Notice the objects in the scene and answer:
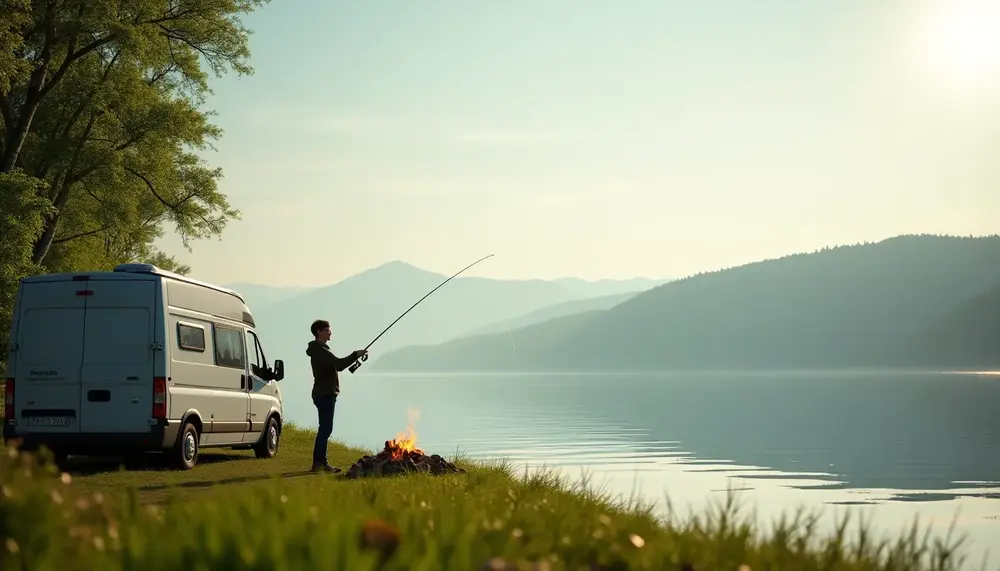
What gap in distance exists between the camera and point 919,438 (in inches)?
2165

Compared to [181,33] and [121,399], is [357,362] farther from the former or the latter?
[181,33]

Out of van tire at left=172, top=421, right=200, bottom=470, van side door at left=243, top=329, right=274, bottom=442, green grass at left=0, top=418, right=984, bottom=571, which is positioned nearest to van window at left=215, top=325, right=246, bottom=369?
van side door at left=243, top=329, right=274, bottom=442

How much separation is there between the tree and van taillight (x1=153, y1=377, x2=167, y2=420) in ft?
46.7

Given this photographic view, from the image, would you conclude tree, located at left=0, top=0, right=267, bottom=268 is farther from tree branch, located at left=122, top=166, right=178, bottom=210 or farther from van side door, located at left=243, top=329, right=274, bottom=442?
van side door, located at left=243, top=329, right=274, bottom=442

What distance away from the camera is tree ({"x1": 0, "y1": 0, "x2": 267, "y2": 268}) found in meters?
30.5

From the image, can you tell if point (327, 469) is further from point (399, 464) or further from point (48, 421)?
point (48, 421)

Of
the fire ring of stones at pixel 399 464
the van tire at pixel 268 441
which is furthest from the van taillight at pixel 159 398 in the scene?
the van tire at pixel 268 441

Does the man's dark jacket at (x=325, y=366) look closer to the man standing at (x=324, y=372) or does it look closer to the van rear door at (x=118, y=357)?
the man standing at (x=324, y=372)

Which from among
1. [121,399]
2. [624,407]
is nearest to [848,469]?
[121,399]

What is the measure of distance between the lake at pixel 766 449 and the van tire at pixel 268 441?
21.4 ft

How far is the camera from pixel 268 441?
2173 cm

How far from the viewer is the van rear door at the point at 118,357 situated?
54.1ft

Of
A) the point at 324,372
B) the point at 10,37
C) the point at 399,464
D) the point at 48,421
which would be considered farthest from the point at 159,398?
the point at 10,37

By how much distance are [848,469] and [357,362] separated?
27686 mm
